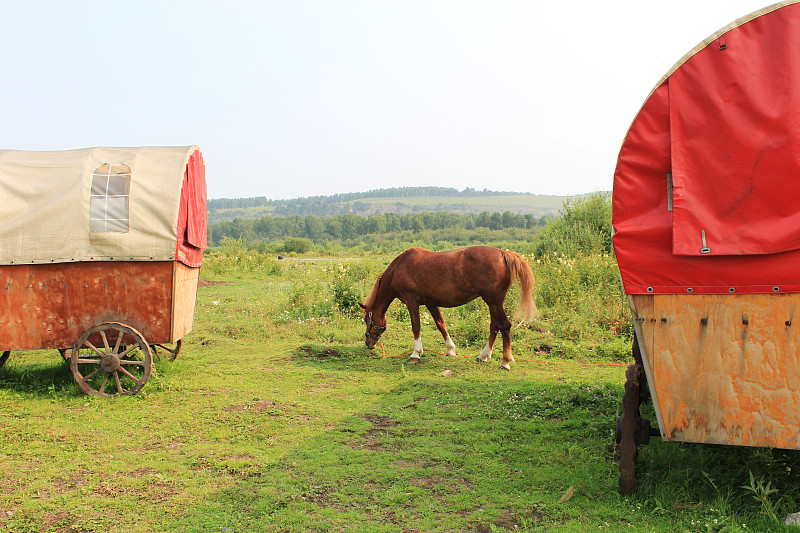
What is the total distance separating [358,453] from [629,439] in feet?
8.52

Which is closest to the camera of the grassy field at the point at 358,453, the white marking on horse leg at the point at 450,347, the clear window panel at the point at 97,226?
the grassy field at the point at 358,453

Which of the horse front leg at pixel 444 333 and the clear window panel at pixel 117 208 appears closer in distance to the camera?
the clear window panel at pixel 117 208

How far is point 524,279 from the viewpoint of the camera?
9.16 metres

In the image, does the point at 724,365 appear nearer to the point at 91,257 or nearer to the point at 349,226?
the point at 91,257

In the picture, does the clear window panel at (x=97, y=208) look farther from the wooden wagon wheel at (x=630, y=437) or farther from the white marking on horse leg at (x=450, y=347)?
the wooden wagon wheel at (x=630, y=437)

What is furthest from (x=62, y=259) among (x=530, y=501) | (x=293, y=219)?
(x=293, y=219)

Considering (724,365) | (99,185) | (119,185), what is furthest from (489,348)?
(99,185)

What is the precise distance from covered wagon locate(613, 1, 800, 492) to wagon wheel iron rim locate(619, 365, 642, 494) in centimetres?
26

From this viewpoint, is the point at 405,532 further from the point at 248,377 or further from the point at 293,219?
the point at 293,219

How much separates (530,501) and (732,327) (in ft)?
6.59

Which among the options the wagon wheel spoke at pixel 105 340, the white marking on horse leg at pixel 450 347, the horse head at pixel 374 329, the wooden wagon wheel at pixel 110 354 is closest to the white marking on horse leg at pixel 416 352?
the white marking on horse leg at pixel 450 347

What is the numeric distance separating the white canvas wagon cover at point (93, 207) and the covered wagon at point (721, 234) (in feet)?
18.9

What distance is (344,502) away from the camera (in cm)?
461

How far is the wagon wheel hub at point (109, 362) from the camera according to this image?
24.1ft
